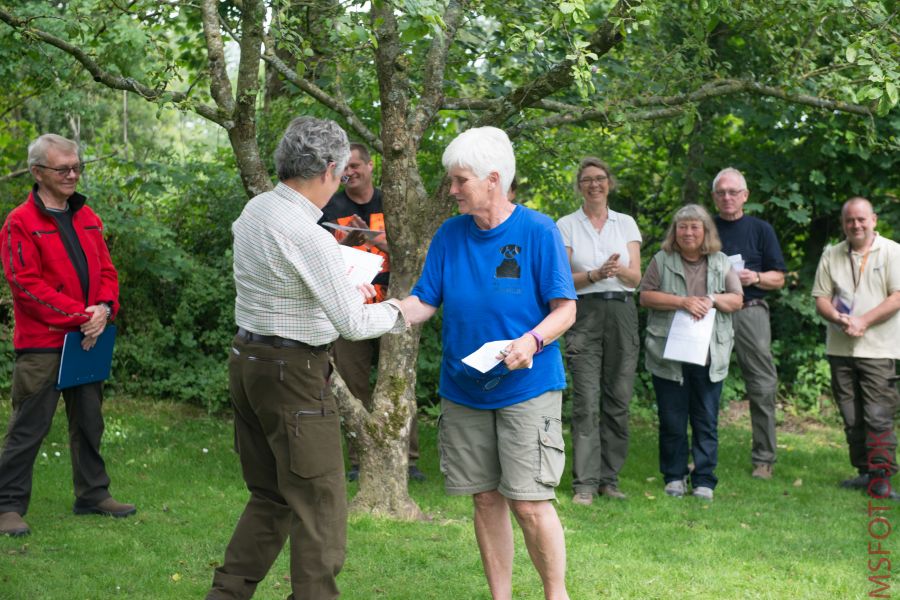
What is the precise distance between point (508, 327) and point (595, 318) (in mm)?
2713

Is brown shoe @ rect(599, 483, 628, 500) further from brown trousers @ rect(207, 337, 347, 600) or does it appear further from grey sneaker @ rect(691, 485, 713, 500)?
brown trousers @ rect(207, 337, 347, 600)

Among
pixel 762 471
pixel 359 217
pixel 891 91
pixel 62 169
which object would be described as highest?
pixel 891 91

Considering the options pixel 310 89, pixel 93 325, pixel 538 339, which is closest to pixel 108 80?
pixel 310 89

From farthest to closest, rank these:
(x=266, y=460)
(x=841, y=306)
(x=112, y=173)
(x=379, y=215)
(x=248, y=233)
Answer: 1. (x=112, y=173)
2. (x=841, y=306)
3. (x=379, y=215)
4. (x=266, y=460)
5. (x=248, y=233)

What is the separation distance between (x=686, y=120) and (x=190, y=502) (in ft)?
Result: 12.6

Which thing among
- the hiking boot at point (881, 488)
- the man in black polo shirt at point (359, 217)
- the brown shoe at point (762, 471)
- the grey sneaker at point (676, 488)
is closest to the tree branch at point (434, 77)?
the man in black polo shirt at point (359, 217)

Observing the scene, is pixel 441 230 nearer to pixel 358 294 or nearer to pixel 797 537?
pixel 358 294

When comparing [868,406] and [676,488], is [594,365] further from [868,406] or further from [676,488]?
[868,406]

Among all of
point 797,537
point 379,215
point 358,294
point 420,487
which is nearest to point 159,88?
point 379,215

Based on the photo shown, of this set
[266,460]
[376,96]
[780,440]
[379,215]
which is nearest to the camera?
[266,460]

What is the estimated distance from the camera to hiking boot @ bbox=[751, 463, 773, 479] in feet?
24.5

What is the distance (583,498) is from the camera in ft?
21.4

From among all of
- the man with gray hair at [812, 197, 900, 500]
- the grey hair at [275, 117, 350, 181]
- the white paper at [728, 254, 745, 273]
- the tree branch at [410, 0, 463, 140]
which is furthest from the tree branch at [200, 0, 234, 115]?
the man with gray hair at [812, 197, 900, 500]

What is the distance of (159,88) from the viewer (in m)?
5.45
